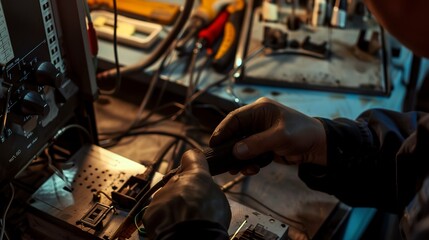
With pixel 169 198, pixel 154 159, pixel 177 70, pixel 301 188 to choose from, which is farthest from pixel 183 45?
pixel 169 198

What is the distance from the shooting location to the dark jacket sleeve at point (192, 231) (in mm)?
784

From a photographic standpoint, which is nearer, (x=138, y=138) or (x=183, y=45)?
(x=138, y=138)

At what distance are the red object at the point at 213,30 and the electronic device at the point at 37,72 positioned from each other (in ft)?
1.46

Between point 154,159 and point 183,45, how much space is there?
0.37 m

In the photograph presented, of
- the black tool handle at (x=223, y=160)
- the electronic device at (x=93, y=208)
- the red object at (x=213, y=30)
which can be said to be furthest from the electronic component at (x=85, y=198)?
the red object at (x=213, y=30)

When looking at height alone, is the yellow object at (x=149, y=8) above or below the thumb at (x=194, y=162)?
below

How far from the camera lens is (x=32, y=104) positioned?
0.95m

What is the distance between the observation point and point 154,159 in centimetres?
128

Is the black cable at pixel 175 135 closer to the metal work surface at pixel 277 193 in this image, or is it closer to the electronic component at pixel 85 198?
the metal work surface at pixel 277 193

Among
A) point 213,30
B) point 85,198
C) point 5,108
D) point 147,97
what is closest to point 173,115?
point 147,97

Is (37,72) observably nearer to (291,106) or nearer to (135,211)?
(135,211)

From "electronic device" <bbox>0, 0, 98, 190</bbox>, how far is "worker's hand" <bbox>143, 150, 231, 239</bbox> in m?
0.28

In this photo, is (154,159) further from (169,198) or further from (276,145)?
(169,198)

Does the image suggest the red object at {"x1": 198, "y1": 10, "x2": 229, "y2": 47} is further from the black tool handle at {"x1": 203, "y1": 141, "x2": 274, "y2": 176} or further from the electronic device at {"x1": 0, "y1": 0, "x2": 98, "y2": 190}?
the black tool handle at {"x1": 203, "y1": 141, "x2": 274, "y2": 176}
